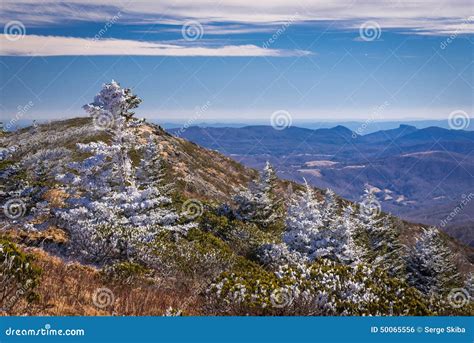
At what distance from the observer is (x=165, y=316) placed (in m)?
10.2

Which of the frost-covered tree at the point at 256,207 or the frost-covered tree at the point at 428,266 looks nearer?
the frost-covered tree at the point at 256,207

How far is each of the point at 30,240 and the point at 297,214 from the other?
1162 cm

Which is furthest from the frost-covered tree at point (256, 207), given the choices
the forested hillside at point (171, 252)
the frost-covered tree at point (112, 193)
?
the frost-covered tree at point (112, 193)

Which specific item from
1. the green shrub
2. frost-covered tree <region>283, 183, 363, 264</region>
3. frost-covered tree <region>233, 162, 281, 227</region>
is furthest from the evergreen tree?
the green shrub

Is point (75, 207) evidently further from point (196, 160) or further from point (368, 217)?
point (196, 160)

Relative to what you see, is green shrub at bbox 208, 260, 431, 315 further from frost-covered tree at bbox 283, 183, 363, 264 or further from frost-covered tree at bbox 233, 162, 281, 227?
frost-covered tree at bbox 233, 162, 281, 227

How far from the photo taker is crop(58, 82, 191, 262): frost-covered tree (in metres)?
17.4

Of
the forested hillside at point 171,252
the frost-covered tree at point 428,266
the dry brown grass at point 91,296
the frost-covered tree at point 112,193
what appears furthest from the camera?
the frost-covered tree at point 428,266

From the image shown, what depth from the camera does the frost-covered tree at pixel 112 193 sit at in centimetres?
1742

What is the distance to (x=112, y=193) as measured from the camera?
1994 centimetres

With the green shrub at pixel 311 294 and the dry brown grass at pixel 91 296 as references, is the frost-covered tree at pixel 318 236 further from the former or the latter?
the dry brown grass at pixel 91 296

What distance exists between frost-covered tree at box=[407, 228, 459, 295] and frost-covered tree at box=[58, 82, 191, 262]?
68.3ft

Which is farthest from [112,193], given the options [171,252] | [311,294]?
[311,294]

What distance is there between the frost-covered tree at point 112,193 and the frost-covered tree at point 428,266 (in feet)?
68.3
